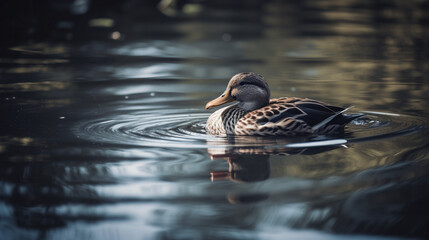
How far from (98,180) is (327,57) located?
8120mm

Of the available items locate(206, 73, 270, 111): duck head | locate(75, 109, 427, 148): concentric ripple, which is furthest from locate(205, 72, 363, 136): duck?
locate(75, 109, 427, 148): concentric ripple

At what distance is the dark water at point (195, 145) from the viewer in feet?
15.3

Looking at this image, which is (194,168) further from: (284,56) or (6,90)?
(284,56)

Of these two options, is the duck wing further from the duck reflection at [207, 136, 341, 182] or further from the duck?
the duck reflection at [207, 136, 341, 182]

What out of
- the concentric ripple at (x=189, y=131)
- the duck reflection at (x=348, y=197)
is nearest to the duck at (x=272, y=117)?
the concentric ripple at (x=189, y=131)

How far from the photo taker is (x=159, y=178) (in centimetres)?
553

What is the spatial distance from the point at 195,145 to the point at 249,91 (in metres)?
1.28

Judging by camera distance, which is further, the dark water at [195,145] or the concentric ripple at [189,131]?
the concentric ripple at [189,131]

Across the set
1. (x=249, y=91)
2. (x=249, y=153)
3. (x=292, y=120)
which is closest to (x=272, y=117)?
(x=292, y=120)

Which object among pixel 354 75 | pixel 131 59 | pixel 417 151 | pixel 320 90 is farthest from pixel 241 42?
pixel 417 151

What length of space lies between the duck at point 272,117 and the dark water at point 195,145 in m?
0.23

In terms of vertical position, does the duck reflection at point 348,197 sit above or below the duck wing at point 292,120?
below

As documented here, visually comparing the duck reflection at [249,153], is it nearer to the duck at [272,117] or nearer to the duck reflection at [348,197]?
the duck reflection at [348,197]

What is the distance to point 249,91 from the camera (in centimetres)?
752
